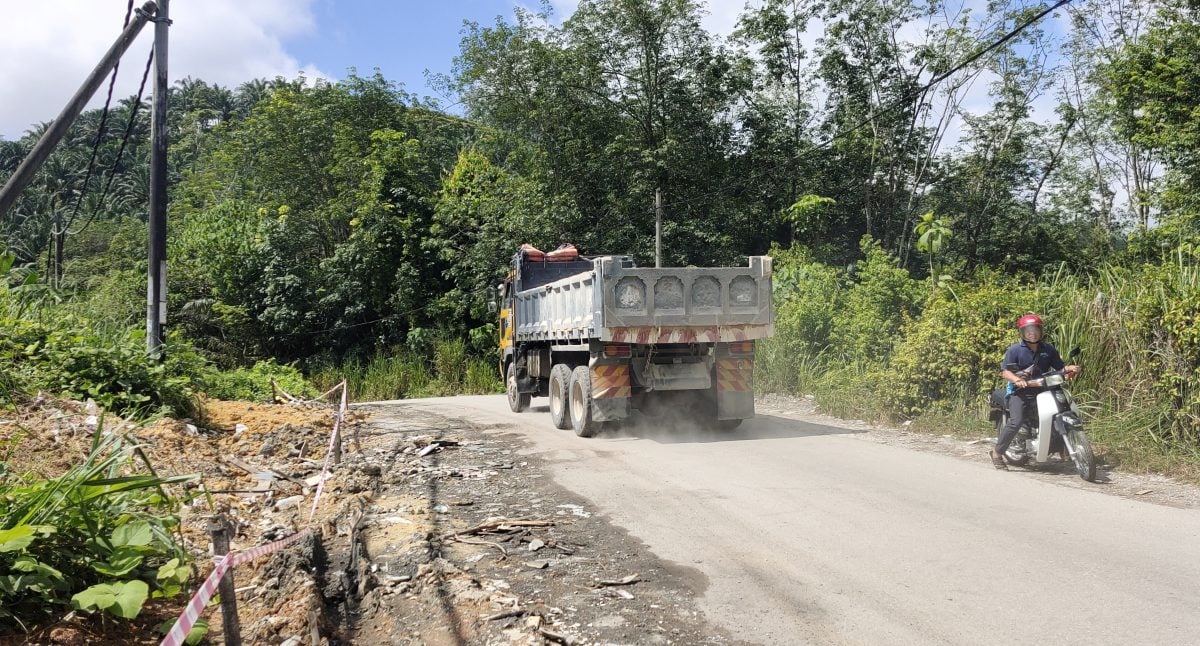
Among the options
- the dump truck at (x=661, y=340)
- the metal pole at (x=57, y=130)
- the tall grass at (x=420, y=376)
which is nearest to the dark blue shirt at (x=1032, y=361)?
the dump truck at (x=661, y=340)

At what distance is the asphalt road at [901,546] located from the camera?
4.57 meters

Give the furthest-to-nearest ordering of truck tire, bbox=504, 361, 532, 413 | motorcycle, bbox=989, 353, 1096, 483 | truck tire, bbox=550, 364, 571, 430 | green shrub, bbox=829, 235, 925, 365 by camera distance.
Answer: truck tire, bbox=504, 361, 532, 413 < green shrub, bbox=829, 235, 925, 365 < truck tire, bbox=550, 364, 571, 430 < motorcycle, bbox=989, 353, 1096, 483

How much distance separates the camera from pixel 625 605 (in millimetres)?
4988

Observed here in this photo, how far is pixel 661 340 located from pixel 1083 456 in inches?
201

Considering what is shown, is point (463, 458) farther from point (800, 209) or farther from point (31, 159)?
point (800, 209)

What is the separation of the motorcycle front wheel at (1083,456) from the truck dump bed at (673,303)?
431 centimetres

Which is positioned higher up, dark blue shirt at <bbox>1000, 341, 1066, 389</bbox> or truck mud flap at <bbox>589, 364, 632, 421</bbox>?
dark blue shirt at <bbox>1000, 341, 1066, 389</bbox>

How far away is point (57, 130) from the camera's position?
6262 mm

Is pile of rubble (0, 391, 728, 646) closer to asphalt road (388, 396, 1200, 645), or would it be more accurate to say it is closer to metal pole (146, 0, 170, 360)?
asphalt road (388, 396, 1200, 645)

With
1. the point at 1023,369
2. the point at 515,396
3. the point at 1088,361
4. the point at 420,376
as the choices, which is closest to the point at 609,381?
the point at 1023,369

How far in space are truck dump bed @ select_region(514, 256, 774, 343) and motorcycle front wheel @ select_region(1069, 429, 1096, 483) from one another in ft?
14.1

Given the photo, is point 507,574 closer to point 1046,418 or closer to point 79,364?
point 1046,418

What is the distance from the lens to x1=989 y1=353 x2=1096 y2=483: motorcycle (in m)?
8.29

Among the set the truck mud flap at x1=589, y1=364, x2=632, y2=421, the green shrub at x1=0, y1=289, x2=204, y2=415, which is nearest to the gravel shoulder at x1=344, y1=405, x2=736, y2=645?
the truck mud flap at x1=589, y1=364, x2=632, y2=421
